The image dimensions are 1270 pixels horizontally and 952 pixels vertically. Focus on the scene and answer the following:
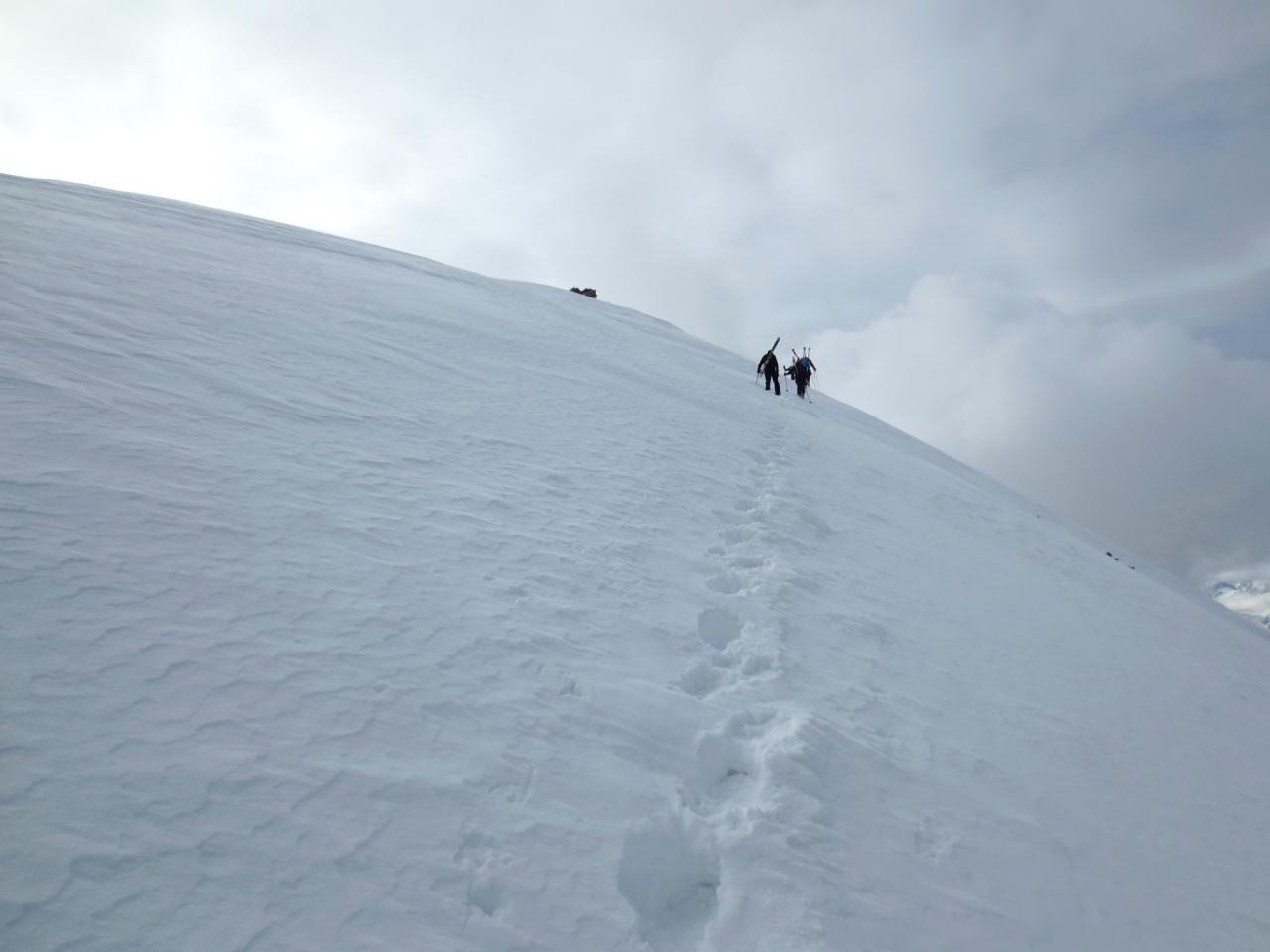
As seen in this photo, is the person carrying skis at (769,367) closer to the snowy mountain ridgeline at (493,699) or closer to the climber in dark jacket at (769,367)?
the climber in dark jacket at (769,367)

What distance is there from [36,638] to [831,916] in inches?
155

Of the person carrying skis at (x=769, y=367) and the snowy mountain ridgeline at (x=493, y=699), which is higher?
the person carrying skis at (x=769, y=367)

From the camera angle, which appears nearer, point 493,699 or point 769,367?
point 493,699

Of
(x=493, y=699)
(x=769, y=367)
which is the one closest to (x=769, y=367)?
(x=769, y=367)

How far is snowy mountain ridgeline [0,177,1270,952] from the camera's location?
2639mm

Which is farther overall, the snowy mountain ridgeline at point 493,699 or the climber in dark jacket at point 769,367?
the climber in dark jacket at point 769,367

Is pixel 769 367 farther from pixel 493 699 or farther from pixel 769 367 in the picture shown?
pixel 493 699

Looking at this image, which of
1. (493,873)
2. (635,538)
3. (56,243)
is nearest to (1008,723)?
(635,538)

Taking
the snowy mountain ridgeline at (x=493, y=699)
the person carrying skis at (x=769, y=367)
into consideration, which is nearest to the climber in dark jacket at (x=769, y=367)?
the person carrying skis at (x=769, y=367)

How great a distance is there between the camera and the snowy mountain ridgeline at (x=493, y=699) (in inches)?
104

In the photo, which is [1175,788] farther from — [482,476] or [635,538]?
[482,476]

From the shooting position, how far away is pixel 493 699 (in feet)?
12.1

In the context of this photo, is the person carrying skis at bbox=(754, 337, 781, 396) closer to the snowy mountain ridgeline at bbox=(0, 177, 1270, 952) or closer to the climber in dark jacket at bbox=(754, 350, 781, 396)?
the climber in dark jacket at bbox=(754, 350, 781, 396)

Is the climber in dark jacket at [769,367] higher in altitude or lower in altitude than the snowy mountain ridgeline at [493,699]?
higher
